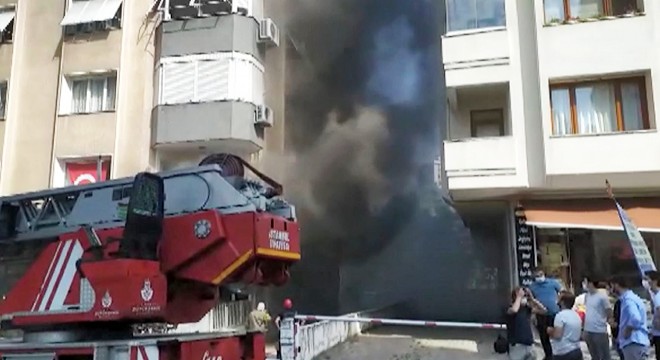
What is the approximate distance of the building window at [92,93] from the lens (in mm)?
17359

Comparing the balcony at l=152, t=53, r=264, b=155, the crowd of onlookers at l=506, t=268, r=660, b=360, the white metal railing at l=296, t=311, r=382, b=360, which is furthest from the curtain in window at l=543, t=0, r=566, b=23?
the white metal railing at l=296, t=311, r=382, b=360

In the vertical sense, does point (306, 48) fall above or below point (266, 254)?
above

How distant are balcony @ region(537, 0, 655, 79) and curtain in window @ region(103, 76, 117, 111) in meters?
11.3

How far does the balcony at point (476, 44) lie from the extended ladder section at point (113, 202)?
7.85 meters

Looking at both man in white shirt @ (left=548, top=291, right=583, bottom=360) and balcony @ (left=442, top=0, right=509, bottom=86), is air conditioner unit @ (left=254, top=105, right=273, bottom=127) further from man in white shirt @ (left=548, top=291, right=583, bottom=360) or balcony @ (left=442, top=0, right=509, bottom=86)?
man in white shirt @ (left=548, top=291, right=583, bottom=360)

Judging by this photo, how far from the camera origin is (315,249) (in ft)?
61.8

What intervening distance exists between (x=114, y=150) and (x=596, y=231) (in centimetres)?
1195

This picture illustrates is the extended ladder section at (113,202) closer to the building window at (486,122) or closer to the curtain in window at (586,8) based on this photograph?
the building window at (486,122)

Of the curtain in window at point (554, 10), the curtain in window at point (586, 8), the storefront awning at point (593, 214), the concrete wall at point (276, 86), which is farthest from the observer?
the concrete wall at point (276, 86)

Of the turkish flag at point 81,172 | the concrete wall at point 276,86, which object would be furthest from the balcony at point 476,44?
the turkish flag at point 81,172

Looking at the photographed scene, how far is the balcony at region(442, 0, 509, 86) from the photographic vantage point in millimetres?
13438

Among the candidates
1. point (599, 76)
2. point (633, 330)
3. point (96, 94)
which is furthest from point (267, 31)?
point (633, 330)

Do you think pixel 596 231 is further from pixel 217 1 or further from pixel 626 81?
pixel 217 1

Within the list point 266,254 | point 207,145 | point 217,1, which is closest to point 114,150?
point 207,145
